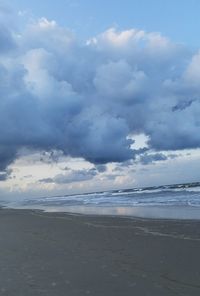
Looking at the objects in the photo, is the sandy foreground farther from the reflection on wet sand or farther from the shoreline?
the reflection on wet sand

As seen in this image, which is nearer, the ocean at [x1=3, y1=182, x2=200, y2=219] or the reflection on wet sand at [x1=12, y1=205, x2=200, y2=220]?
the reflection on wet sand at [x1=12, y1=205, x2=200, y2=220]

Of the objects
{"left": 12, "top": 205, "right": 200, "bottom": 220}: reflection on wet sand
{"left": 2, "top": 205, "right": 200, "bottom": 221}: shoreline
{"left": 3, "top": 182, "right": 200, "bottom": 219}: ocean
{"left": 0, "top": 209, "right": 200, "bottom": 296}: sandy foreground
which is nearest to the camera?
{"left": 0, "top": 209, "right": 200, "bottom": 296}: sandy foreground

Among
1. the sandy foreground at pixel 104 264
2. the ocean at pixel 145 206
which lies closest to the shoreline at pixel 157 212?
the ocean at pixel 145 206

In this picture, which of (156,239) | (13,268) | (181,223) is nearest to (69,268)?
(13,268)

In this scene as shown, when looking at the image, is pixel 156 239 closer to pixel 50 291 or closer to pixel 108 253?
pixel 108 253

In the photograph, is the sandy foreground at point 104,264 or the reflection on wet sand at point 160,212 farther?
the reflection on wet sand at point 160,212

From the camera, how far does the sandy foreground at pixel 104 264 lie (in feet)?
24.3

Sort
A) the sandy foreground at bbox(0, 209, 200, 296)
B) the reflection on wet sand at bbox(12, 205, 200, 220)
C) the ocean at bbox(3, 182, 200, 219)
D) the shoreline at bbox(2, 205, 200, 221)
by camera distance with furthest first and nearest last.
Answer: the ocean at bbox(3, 182, 200, 219) → the reflection on wet sand at bbox(12, 205, 200, 220) → the shoreline at bbox(2, 205, 200, 221) → the sandy foreground at bbox(0, 209, 200, 296)

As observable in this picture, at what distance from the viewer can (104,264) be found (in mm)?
9539

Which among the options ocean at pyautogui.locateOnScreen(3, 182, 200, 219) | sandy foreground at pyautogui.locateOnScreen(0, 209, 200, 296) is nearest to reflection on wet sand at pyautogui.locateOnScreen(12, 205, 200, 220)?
ocean at pyautogui.locateOnScreen(3, 182, 200, 219)

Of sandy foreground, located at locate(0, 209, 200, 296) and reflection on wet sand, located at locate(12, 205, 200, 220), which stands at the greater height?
reflection on wet sand, located at locate(12, 205, 200, 220)

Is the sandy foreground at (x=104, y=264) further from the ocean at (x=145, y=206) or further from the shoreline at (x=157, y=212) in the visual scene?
the ocean at (x=145, y=206)

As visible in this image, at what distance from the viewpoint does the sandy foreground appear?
741cm

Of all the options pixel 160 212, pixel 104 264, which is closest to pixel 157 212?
pixel 160 212
